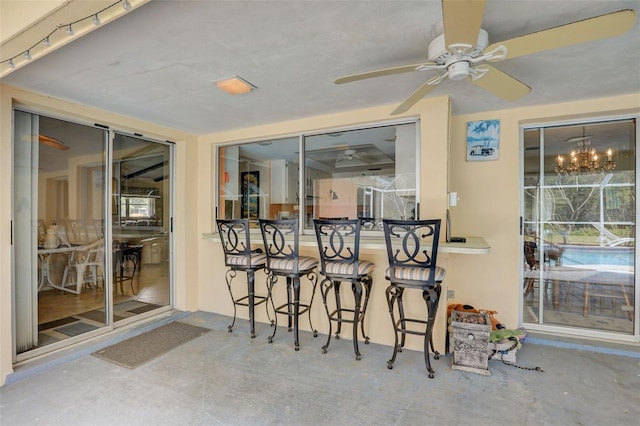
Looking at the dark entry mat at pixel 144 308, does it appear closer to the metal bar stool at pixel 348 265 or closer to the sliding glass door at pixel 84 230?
the sliding glass door at pixel 84 230

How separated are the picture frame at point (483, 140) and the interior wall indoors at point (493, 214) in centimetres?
4

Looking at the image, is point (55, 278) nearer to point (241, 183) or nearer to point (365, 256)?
point (241, 183)

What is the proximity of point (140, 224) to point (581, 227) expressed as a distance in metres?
4.79

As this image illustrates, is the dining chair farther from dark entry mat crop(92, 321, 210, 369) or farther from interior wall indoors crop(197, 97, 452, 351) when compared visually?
interior wall indoors crop(197, 97, 452, 351)

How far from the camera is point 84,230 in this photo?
3.04m

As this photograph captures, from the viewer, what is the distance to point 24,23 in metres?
1.58

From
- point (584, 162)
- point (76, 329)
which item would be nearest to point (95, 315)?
point (76, 329)

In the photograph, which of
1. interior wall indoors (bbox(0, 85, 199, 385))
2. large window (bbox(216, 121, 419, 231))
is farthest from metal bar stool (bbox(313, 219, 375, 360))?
interior wall indoors (bbox(0, 85, 199, 385))

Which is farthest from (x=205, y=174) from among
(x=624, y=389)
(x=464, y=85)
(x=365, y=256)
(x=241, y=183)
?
(x=624, y=389)

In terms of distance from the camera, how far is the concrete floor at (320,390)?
1.90 meters

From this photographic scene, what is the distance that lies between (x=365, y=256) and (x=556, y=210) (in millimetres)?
2077

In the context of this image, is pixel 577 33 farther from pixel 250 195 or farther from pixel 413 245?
pixel 250 195

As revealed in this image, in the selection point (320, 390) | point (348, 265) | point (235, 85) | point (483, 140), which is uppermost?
point (235, 85)

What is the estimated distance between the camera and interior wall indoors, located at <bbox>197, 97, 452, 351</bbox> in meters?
2.70
